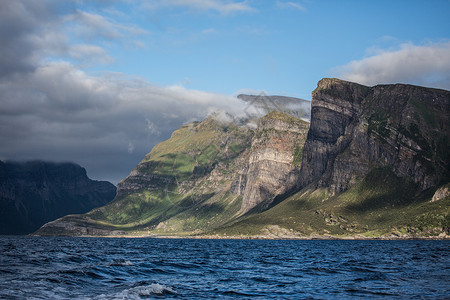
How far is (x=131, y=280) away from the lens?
262ft

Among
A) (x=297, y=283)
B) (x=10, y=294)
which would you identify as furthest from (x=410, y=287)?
(x=10, y=294)

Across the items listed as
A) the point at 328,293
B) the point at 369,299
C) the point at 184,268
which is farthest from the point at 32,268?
the point at 369,299

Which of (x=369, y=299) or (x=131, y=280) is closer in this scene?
(x=369, y=299)

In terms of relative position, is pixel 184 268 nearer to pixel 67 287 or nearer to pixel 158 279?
pixel 158 279

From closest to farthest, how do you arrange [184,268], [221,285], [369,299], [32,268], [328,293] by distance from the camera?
[369,299]
[328,293]
[221,285]
[32,268]
[184,268]

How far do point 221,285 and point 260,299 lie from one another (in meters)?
15.4

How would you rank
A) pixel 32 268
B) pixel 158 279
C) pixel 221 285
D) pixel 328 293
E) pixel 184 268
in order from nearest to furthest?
pixel 328 293 → pixel 221 285 → pixel 158 279 → pixel 32 268 → pixel 184 268

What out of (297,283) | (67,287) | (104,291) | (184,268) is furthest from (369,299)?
(184,268)

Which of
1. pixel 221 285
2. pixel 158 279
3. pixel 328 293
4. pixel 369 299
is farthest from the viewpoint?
pixel 158 279

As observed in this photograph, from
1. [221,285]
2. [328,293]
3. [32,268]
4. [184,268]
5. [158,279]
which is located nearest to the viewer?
[328,293]

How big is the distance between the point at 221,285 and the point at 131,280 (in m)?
16.3

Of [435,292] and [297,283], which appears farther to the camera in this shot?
[297,283]

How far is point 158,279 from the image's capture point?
82.4 metres

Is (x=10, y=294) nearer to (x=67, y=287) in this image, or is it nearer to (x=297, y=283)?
(x=67, y=287)
